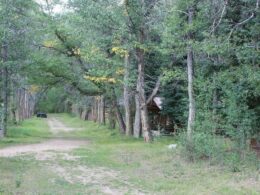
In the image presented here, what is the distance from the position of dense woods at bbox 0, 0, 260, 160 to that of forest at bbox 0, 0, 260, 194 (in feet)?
0.17

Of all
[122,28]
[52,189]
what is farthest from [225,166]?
[122,28]

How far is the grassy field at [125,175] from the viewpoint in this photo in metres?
10.1

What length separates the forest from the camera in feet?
39.5

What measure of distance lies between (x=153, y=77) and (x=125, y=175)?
12.1 meters

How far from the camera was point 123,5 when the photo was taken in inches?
794

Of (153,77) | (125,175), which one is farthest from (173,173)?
(153,77)

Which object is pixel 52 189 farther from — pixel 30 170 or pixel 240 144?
pixel 240 144

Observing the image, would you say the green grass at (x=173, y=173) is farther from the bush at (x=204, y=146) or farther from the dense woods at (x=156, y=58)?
the dense woods at (x=156, y=58)

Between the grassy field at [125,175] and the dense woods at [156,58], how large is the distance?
1323 millimetres

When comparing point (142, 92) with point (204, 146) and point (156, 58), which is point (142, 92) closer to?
point (156, 58)

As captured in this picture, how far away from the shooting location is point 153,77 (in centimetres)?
2394

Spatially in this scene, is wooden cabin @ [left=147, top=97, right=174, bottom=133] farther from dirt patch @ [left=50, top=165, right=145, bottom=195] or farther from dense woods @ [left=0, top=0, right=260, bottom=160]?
dirt patch @ [left=50, top=165, right=145, bottom=195]

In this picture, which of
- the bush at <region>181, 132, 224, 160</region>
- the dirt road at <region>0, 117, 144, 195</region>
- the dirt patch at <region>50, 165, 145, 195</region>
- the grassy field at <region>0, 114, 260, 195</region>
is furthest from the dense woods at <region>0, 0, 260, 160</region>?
the dirt patch at <region>50, 165, 145, 195</region>

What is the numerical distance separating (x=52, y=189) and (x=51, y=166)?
13.9ft
